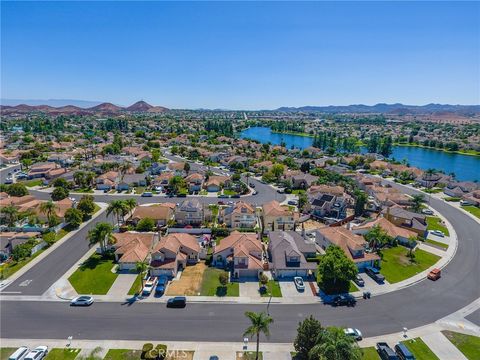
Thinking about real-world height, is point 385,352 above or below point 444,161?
below

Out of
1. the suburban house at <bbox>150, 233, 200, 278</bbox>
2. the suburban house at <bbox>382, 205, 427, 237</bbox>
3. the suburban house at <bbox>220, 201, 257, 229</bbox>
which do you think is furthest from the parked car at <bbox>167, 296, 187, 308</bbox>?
the suburban house at <bbox>382, 205, 427, 237</bbox>

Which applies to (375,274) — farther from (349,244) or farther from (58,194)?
(58,194)

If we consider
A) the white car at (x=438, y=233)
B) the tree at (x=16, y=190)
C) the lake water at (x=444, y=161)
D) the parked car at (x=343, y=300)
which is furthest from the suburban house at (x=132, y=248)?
the lake water at (x=444, y=161)

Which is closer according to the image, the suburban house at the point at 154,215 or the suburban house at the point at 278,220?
the suburban house at the point at 278,220

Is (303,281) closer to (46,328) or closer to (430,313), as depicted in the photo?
(430,313)

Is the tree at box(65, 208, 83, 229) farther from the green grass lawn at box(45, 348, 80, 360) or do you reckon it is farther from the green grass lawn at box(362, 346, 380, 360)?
the green grass lawn at box(362, 346, 380, 360)

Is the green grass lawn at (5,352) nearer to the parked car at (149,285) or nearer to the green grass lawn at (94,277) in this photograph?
the green grass lawn at (94,277)

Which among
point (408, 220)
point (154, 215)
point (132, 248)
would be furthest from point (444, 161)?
point (132, 248)
